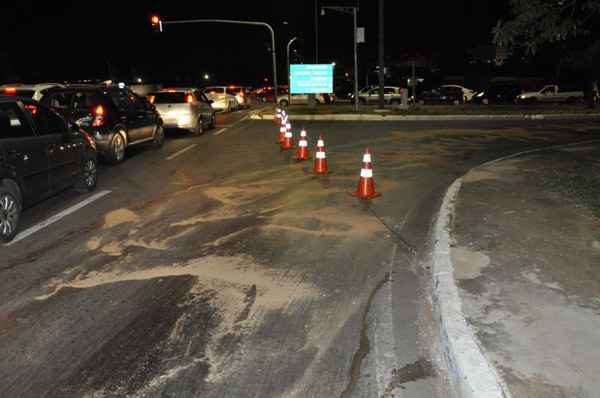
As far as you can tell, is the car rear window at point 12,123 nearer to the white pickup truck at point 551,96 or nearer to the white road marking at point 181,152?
the white road marking at point 181,152

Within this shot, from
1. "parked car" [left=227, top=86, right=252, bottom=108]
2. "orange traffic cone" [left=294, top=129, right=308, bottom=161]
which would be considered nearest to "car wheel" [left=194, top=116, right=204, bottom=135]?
"orange traffic cone" [left=294, top=129, right=308, bottom=161]

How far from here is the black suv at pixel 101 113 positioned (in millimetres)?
12570

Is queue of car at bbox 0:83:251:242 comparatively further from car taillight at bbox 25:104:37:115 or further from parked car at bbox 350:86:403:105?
parked car at bbox 350:86:403:105

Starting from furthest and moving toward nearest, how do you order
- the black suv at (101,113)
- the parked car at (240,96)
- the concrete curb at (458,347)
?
the parked car at (240,96)
the black suv at (101,113)
the concrete curb at (458,347)

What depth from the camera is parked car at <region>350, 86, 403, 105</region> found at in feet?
132

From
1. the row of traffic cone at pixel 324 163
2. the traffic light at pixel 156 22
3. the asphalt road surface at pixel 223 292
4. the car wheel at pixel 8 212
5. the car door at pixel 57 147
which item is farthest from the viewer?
the traffic light at pixel 156 22

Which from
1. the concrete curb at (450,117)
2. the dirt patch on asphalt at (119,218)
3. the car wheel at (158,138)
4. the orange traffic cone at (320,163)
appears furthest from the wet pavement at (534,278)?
the concrete curb at (450,117)

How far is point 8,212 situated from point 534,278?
5766 millimetres

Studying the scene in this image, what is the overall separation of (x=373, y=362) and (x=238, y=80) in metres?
135

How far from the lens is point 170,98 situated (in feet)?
63.7

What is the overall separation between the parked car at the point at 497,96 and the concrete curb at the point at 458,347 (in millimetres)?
36755

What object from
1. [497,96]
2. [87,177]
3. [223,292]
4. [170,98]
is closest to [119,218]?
[87,177]

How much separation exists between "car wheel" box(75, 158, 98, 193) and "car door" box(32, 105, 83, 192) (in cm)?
46

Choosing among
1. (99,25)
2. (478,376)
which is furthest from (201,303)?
(99,25)
